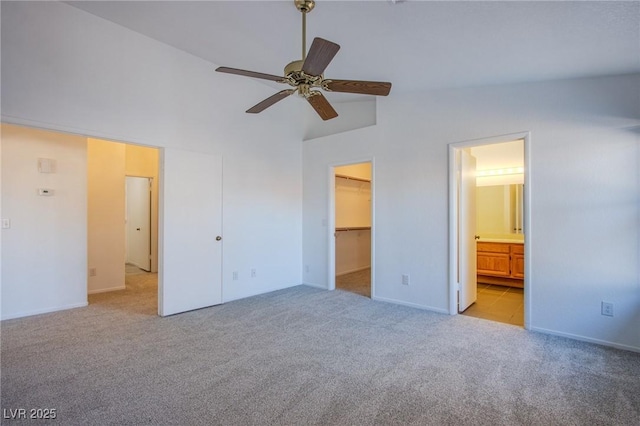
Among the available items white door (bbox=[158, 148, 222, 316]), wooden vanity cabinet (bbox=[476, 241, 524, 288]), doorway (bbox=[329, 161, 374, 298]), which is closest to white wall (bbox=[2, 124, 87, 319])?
white door (bbox=[158, 148, 222, 316])

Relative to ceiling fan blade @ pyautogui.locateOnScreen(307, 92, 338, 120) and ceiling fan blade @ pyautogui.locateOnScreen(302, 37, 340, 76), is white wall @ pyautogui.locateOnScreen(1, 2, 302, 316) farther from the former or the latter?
ceiling fan blade @ pyautogui.locateOnScreen(302, 37, 340, 76)

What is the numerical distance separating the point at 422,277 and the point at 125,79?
13.9 feet

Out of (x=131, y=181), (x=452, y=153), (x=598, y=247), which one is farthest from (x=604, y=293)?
(x=131, y=181)

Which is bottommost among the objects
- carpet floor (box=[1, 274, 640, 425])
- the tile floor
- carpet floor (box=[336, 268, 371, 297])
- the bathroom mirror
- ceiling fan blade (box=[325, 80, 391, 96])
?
the tile floor

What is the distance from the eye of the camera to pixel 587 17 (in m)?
2.07

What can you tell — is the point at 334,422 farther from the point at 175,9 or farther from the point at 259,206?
the point at 175,9

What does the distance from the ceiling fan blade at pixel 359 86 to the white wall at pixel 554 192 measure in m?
1.77

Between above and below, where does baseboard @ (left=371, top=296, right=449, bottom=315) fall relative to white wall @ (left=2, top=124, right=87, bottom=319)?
below

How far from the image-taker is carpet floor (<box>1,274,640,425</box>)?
185cm

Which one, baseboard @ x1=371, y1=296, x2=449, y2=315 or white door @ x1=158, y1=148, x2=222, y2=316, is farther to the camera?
baseboard @ x1=371, y1=296, x2=449, y2=315

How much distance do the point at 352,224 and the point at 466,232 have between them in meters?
2.93

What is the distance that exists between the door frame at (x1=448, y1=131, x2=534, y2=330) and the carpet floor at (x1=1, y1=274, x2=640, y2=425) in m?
0.30

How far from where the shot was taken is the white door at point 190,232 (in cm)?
361

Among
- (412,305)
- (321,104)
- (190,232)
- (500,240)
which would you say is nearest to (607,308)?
(412,305)
